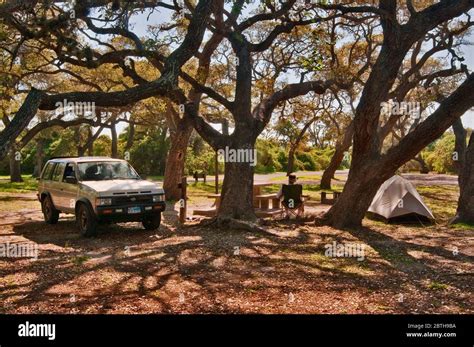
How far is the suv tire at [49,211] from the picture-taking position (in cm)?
1374

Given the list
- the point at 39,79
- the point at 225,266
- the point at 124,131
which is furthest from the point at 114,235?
the point at 124,131

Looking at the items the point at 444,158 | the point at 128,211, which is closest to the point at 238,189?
the point at 128,211

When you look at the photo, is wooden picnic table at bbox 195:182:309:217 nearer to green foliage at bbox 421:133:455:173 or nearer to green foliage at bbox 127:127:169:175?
green foliage at bbox 127:127:169:175

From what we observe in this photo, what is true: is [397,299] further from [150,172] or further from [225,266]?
[150,172]

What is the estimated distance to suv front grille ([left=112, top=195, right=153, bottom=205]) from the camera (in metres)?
11.5

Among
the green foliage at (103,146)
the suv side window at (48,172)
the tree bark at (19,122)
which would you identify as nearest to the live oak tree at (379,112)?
the tree bark at (19,122)

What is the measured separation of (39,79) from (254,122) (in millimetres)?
22142

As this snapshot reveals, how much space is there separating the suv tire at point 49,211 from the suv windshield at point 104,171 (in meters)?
1.96

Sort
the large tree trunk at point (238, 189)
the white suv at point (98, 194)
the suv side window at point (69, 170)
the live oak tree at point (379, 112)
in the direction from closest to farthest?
the live oak tree at point (379, 112), the white suv at point (98, 194), the suv side window at point (69, 170), the large tree trunk at point (238, 189)

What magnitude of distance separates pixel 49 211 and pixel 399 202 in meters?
11.1

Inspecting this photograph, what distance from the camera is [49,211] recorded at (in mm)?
13914

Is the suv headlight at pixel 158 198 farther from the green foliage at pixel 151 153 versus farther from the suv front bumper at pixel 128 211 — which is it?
the green foliage at pixel 151 153

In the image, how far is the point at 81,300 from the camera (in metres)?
6.51

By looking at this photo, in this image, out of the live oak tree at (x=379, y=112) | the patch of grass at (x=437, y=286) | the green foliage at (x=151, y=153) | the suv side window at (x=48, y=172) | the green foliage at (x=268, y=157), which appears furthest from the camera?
the green foliage at (x=268, y=157)
